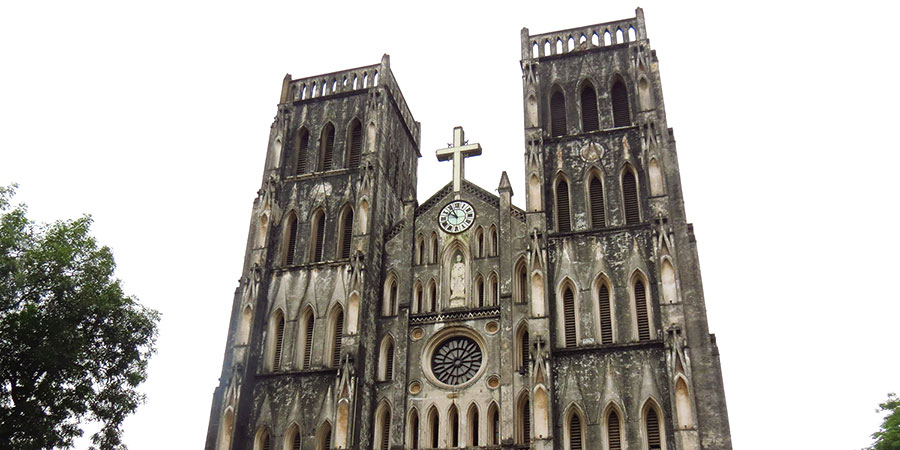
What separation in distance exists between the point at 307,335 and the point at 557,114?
12.3 metres

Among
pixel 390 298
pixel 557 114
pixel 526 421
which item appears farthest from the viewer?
pixel 557 114

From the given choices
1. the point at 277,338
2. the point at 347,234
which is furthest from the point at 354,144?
the point at 277,338

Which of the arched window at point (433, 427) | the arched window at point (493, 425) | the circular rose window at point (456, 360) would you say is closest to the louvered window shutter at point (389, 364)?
the circular rose window at point (456, 360)


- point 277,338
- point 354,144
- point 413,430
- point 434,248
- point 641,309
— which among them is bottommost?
point 413,430

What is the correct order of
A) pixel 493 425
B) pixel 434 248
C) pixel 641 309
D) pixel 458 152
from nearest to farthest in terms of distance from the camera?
pixel 493 425 < pixel 641 309 < pixel 434 248 < pixel 458 152

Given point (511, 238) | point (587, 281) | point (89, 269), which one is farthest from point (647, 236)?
point (89, 269)

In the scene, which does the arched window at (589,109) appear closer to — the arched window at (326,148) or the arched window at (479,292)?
the arched window at (479,292)

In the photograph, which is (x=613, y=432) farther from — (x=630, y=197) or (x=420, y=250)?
(x=420, y=250)

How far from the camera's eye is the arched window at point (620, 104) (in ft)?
101

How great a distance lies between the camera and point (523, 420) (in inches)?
1010

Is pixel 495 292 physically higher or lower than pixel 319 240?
lower

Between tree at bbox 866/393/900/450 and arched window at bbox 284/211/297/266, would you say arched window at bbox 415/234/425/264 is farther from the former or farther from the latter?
tree at bbox 866/393/900/450

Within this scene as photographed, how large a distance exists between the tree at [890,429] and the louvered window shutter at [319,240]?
19.5 meters

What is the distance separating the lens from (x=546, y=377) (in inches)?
982
